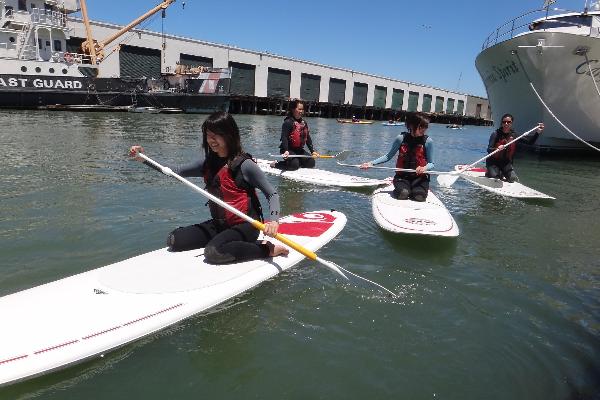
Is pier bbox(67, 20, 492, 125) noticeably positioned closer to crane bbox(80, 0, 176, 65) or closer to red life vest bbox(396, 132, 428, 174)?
crane bbox(80, 0, 176, 65)

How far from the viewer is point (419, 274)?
5020 millimetres

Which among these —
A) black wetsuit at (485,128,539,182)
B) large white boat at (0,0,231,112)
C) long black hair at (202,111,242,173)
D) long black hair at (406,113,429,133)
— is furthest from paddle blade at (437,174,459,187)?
large white boat at (0,0,231,112)

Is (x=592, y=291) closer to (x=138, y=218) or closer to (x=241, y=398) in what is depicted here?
(x=241, y=398)

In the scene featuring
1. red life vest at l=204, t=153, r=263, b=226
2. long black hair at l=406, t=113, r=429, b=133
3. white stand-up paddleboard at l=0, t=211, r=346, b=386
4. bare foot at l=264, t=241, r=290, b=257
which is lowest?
white stand-up paddleboard at l=0, t=211, r=346, b=386

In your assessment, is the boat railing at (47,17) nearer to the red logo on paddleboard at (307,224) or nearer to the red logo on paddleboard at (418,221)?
the red logo on paddleboard at (307,224)

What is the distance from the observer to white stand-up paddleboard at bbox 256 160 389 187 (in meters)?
9.57

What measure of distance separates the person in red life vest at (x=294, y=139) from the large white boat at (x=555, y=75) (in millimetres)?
8722

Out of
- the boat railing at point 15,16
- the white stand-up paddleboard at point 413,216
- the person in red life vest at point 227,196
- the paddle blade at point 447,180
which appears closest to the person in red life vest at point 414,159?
the white stand-up paddleboard at point 413,216

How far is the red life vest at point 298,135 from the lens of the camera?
34.3ft

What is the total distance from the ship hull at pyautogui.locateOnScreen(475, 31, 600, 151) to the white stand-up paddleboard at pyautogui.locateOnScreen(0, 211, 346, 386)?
14557 mm

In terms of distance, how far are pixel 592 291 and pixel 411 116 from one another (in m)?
3.68

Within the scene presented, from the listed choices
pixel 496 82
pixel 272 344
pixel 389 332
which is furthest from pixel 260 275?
pixel 496 82

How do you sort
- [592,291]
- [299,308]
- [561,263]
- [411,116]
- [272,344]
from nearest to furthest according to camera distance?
[272,344] → [299,308] → [592,291] → [561,263] → [411,116]

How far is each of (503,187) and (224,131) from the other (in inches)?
308
